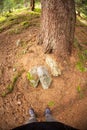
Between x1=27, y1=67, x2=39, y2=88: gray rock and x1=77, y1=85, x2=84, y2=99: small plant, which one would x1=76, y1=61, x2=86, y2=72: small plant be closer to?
x1=77, y1=85, x2=84, y2=99: small plant

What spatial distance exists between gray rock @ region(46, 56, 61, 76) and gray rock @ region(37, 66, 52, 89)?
8.7 inches

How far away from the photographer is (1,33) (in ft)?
26.9

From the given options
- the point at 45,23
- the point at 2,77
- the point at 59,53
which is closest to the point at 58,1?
the point at 45,23

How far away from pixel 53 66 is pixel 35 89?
3.11 ft

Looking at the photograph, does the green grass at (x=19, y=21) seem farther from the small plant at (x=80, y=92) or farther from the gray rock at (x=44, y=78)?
the small plant at (x=80, y=92)

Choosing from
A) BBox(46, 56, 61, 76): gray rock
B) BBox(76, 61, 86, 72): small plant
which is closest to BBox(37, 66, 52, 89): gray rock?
BBox(46, 56, 61, 76): gray rock

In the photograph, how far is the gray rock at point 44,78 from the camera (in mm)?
6395

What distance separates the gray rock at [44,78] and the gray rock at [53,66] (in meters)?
0.22

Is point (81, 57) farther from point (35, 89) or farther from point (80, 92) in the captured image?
point (35, 89)

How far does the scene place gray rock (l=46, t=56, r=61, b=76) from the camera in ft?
21.6

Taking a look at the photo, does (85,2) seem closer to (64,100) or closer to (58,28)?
(58,28)

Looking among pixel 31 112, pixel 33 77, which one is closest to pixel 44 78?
pixel 33 77

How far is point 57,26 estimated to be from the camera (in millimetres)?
6387

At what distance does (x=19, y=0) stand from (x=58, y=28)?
6.37 m
